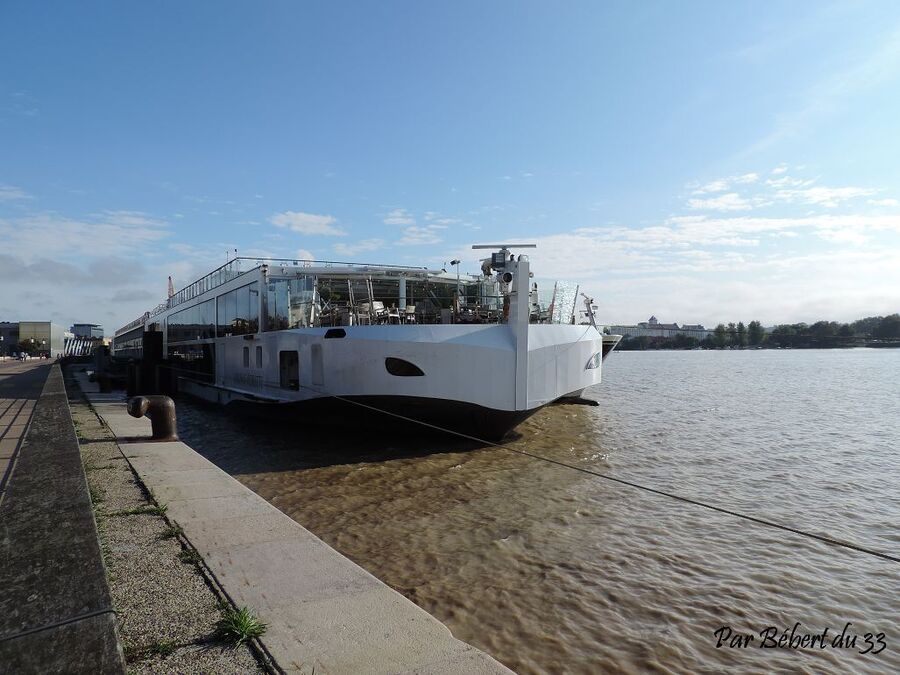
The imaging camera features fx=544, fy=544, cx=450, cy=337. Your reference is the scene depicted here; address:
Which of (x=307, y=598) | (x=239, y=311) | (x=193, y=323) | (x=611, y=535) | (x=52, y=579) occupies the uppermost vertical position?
(x=239, y=311)

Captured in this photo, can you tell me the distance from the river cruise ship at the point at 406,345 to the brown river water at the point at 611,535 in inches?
43.5

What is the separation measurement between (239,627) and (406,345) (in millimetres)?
8429

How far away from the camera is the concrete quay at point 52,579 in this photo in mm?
2492

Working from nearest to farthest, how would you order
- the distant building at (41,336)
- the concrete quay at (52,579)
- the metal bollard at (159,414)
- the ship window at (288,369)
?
1. the concrete quay at (52,579)
2. the metal bollard at (159,414)
3. the ship window at (288,369)
4. the distant building at (41,336)

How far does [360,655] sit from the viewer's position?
124 inches

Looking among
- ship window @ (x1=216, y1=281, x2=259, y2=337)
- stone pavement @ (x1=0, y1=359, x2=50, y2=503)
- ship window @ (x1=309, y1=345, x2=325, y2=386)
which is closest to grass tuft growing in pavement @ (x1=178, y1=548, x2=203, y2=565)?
stone pavement @ (x1=0, y1=359, x2=50, y2=503)

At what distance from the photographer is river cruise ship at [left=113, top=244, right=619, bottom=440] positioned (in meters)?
11.6

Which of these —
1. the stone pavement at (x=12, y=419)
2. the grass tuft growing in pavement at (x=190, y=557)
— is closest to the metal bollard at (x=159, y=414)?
the stone pavement at (x=12, y=419)

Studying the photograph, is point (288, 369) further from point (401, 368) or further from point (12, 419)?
point (12, 419)

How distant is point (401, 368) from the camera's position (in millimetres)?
11680

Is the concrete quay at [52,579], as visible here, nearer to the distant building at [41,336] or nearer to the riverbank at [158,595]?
the riverbank at [158,595]

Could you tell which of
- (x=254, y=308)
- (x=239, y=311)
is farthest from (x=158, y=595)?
(x=239, y=311)

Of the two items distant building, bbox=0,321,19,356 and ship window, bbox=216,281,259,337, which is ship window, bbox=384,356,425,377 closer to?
ship window, bbox=216,281,259,337

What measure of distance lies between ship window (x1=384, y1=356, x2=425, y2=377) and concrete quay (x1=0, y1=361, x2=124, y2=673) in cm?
642
